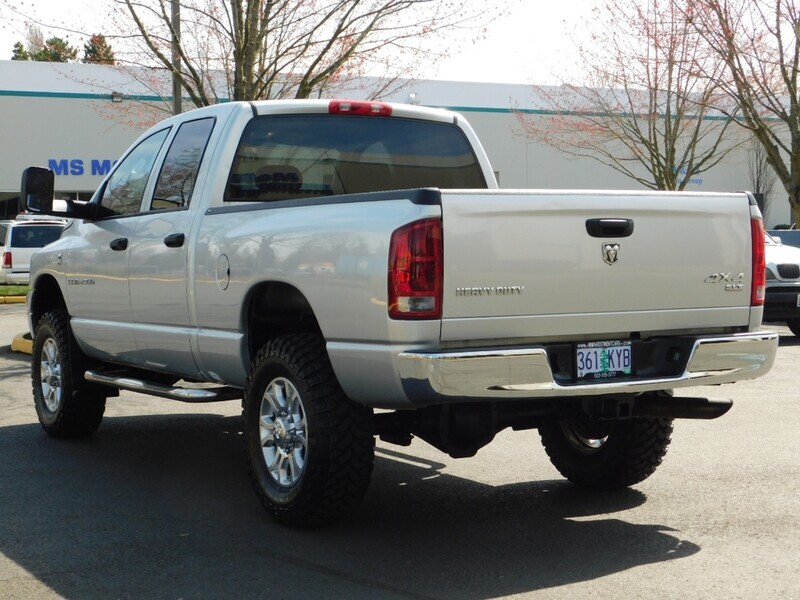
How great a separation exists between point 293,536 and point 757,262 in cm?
260

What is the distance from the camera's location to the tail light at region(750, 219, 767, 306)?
571cm

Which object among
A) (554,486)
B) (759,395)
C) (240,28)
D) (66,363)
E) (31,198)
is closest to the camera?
(554,486)

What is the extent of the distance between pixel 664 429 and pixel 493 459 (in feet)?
4.66

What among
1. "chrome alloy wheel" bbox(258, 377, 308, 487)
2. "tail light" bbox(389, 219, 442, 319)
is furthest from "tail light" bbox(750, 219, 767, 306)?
"chrome alloy wheel" bbox(258, 377, 308, 487)

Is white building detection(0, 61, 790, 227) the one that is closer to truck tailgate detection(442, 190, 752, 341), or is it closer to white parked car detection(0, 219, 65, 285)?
white parked car detection(0, 219, 65, 285)

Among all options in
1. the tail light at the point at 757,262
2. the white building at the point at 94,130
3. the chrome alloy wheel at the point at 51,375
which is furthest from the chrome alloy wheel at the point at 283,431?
the white building at the point at 94,130

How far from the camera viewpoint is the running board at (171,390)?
6.47m

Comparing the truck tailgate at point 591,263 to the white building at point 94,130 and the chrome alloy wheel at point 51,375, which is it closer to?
the chrome alloy wheel at point 51,375

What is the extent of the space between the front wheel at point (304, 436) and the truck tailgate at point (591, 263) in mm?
777

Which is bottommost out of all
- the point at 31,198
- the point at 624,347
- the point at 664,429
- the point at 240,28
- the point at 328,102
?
the point at 664,429

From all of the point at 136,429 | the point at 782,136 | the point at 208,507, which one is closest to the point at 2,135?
the point at 782,136

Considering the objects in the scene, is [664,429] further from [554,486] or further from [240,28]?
[240,28]

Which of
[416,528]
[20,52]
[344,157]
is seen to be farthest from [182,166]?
[20,52]

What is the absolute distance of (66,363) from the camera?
816 centimetres
